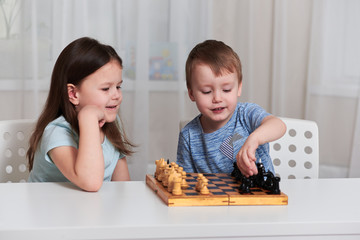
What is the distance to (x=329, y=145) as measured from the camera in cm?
335

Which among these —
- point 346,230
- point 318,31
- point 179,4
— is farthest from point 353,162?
point 346,230

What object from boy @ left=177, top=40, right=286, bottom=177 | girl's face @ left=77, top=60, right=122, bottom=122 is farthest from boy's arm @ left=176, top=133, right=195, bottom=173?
girl's face @ left=77, top=60, right=122, bottom=122

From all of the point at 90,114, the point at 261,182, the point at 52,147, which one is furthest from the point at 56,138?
the point at 261,182

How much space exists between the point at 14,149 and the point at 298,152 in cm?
98

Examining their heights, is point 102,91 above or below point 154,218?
above

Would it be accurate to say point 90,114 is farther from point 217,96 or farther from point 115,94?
point 217,96

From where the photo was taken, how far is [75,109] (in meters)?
1.59

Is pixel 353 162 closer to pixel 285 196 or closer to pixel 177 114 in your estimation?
pixel 177 114

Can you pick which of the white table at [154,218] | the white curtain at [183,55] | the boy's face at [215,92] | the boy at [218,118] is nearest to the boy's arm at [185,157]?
the boy at [218,118]

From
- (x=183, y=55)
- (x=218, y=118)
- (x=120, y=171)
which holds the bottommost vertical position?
(x=120, y=171)

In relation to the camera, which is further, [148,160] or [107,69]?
[148,160]

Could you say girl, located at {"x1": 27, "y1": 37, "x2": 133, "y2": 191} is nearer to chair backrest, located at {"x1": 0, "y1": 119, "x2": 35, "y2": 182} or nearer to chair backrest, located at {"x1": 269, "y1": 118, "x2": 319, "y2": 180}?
chair backrest, located at {"x1": 0, "y1": 119, "x2": 35, "y2": 182}

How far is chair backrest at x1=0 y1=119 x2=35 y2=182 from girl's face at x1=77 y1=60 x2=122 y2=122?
260 mm

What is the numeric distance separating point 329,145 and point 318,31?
0.76 meters
